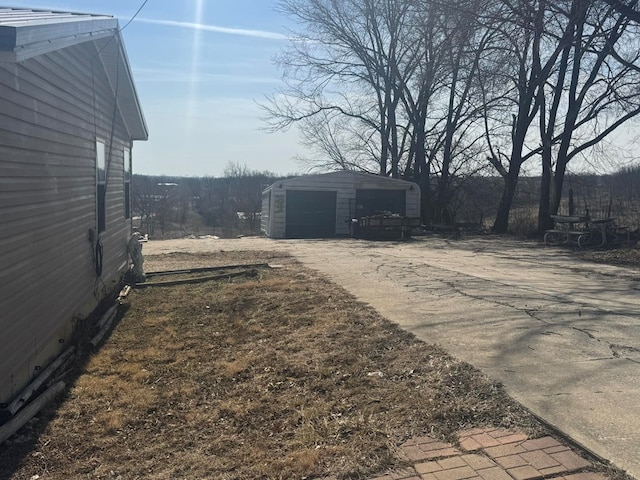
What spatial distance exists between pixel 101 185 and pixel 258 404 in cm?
576

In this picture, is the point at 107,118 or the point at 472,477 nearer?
the point at 472,477

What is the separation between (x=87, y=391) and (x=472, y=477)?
3.39 meters

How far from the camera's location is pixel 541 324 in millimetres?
5680

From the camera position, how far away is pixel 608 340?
16.5 feet

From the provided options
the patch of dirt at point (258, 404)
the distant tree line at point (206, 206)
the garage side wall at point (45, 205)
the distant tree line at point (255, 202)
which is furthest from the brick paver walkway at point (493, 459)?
the distant tree line at point (206, 206)

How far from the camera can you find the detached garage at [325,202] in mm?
23219

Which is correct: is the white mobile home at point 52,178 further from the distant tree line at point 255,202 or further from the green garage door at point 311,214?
the distant tree line at point 255,202

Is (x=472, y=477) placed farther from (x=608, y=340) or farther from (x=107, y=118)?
(x=107, y=118)

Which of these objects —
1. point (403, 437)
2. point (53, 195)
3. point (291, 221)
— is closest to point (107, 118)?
point (53, 195)

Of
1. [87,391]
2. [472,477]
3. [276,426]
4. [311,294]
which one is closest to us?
[472,477]

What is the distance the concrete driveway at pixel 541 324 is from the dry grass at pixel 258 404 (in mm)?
302

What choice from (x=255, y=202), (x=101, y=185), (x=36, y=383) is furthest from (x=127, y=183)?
(x=255, y=202)

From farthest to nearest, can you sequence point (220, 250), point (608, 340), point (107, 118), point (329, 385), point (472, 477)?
1. point (220, 250)
2. point (107, 118)
3. point (608, 340)
4. point (329, 385)
5. point (472, 477)

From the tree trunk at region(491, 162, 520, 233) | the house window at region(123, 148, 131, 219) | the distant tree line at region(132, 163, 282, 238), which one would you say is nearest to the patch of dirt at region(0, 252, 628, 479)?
the house window at region(123, 148, 131, 219)
